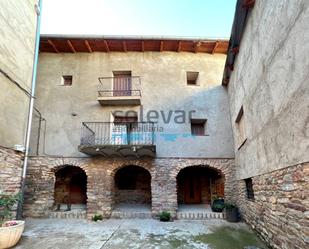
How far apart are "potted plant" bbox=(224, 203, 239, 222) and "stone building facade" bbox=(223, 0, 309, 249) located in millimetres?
702

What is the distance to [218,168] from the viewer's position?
806 cm

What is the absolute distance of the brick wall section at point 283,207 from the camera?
313 cm

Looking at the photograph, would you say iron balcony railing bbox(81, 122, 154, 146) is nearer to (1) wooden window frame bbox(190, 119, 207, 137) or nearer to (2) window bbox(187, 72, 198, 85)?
(1) wooden window frame bbox(190, 119, 207, 137)

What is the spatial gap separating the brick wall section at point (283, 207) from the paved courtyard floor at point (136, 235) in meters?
0.55

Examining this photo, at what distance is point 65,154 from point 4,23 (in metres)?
4.83

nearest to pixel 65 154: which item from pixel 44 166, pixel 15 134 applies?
pixel 44 166

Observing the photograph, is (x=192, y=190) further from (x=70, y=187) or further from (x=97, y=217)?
(x=70, y=187)

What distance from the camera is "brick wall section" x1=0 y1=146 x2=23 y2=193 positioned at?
5.67 meters

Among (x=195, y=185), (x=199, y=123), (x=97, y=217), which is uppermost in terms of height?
(x=199, y=123)

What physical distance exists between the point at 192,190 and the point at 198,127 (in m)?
3.67

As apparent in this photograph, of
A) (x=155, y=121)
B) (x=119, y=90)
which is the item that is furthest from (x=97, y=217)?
(x=119, y=90)

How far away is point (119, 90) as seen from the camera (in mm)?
9094

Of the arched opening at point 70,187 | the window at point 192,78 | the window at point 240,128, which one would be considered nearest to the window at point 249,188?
the window at point 240,128

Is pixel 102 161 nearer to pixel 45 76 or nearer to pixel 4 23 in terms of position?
pixel 45 76
